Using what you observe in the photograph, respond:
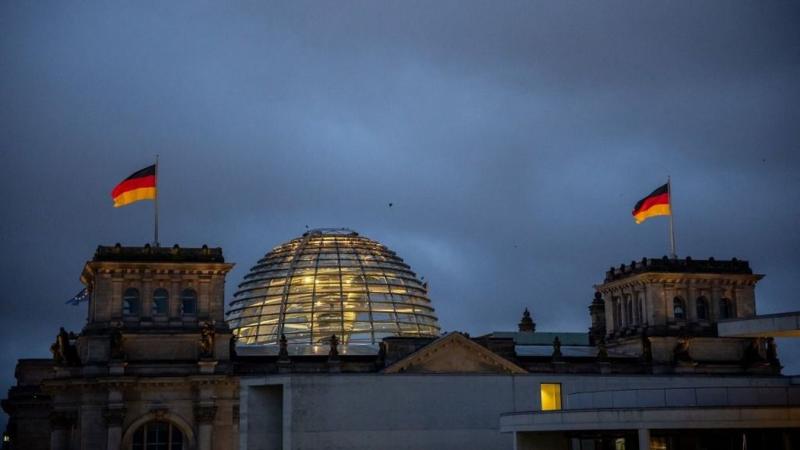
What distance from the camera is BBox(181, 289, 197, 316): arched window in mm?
92125

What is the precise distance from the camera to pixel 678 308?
103125 mm

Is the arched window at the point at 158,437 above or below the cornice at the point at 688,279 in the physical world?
below

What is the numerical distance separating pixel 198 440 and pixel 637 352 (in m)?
35.9

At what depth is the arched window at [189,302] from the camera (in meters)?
92.1

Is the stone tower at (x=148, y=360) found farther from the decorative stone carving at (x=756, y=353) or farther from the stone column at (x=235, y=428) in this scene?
the decorative stone carving at (x=756, y=353)

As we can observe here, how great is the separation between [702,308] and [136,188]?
44518 mm

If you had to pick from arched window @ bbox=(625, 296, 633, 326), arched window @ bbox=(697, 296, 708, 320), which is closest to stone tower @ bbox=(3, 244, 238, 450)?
arched window @ bbox=(625, 296, 633, 326)

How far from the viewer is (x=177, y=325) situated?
9119 cm

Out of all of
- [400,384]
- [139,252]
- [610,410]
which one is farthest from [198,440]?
[610,410]

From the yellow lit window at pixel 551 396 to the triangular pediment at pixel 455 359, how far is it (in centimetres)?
1326

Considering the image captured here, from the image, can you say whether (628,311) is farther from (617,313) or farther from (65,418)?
(65,418)

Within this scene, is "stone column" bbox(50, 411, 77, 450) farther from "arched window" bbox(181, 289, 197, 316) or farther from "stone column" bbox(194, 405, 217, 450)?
"arched window" bbox(181, 289, 197, 316)

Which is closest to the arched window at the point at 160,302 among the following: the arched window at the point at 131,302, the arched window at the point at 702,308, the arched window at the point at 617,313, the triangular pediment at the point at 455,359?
the arched window at the point at 131,302

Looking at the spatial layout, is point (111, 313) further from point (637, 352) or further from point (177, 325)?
point (637, 352)
